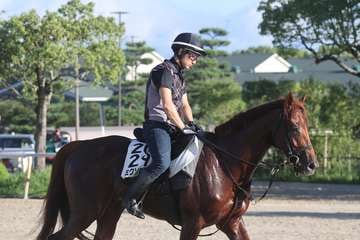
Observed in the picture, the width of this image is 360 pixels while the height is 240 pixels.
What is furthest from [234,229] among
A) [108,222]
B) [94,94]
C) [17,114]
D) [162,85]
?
[94,94]

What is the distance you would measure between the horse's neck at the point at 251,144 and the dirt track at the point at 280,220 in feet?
9.09

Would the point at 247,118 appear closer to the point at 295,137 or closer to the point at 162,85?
the point at 295,137

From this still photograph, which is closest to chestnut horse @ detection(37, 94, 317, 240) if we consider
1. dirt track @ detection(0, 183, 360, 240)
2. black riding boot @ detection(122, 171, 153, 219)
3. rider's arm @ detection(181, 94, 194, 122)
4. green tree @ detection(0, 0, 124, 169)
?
black riding boot @ detection(122, 171, 153, 219)

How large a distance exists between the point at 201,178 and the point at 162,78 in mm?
1087

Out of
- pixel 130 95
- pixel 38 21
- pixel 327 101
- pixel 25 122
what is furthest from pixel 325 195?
pixel 130 95

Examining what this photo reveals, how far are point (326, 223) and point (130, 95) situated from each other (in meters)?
47.5

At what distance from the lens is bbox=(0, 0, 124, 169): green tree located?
25.2 metres

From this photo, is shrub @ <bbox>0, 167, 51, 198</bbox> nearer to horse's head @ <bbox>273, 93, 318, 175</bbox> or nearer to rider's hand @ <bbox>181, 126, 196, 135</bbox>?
rider's hand @ <bbox>181, 126, 196, 135</bbox>

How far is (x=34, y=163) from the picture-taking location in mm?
25547

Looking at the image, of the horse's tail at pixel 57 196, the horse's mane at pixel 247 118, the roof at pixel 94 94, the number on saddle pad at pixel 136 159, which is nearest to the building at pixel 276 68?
the roof at pixel 94 94

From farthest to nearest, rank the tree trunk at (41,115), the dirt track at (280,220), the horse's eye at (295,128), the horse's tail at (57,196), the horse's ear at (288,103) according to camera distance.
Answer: the tree trunk at (41,115)
the dirt track at (280,220)
the horse's tail at (57,196)
the horse's ear at (288,103)
the horse's eye at (295,128)

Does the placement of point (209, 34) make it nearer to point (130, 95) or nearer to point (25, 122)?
point (130, 95)

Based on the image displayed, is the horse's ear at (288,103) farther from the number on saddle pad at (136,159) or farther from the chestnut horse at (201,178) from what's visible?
the number on saddle pad at (136,159)

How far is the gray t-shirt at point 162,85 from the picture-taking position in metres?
8.33
